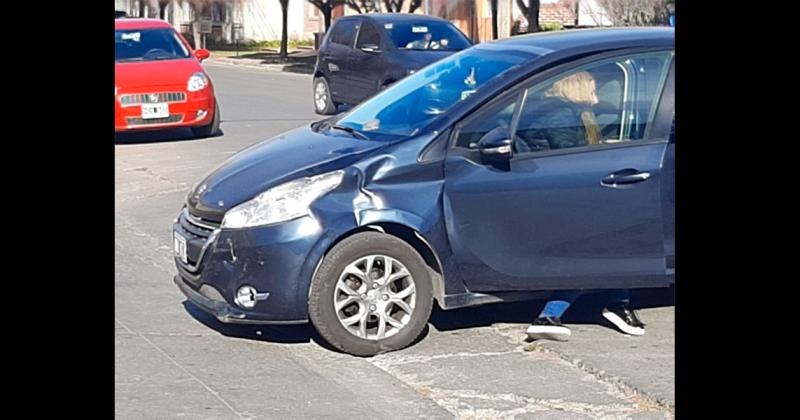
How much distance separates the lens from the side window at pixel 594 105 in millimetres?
6684

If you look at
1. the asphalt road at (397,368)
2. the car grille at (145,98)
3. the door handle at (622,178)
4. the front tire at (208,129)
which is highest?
the car grille at (145,98)

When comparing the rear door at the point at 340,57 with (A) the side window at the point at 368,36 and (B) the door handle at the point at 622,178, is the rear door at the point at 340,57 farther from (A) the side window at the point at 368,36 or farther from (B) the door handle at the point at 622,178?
(B) the door handle at the point at 622,178

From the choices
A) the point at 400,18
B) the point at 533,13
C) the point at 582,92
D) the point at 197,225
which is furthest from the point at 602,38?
the point at 533,13

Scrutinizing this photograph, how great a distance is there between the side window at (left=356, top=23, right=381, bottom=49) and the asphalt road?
10705 mm

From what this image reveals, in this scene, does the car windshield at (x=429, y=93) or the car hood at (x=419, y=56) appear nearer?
the car windshield at (x=429, y=93)

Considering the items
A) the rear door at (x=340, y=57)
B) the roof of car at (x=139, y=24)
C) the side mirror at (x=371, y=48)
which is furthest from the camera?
the rear door at (x=340, y=57)

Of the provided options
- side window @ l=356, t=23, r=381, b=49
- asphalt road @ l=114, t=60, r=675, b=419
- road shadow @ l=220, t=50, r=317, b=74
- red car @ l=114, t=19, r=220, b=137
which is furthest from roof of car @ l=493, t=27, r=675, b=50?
road shadow @ l=220, t=50, r=317, b=74

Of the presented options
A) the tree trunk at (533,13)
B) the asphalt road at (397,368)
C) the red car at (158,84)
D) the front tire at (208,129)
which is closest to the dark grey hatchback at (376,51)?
the front tire at (208,129)

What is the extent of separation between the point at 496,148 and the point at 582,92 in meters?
0.64

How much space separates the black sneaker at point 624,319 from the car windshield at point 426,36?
11578 millimetres

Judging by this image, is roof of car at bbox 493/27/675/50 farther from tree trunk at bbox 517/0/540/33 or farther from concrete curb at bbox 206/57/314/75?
concrete curb at bbox 206/57/314/75

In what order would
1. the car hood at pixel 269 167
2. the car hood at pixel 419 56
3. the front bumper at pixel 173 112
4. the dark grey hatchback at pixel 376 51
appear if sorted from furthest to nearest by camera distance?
the dark grey hatchback at pixel 376 51
the car hood at pixel 419 56
the front bumper at pixel 173 112
the car hood at pixel 269 167
